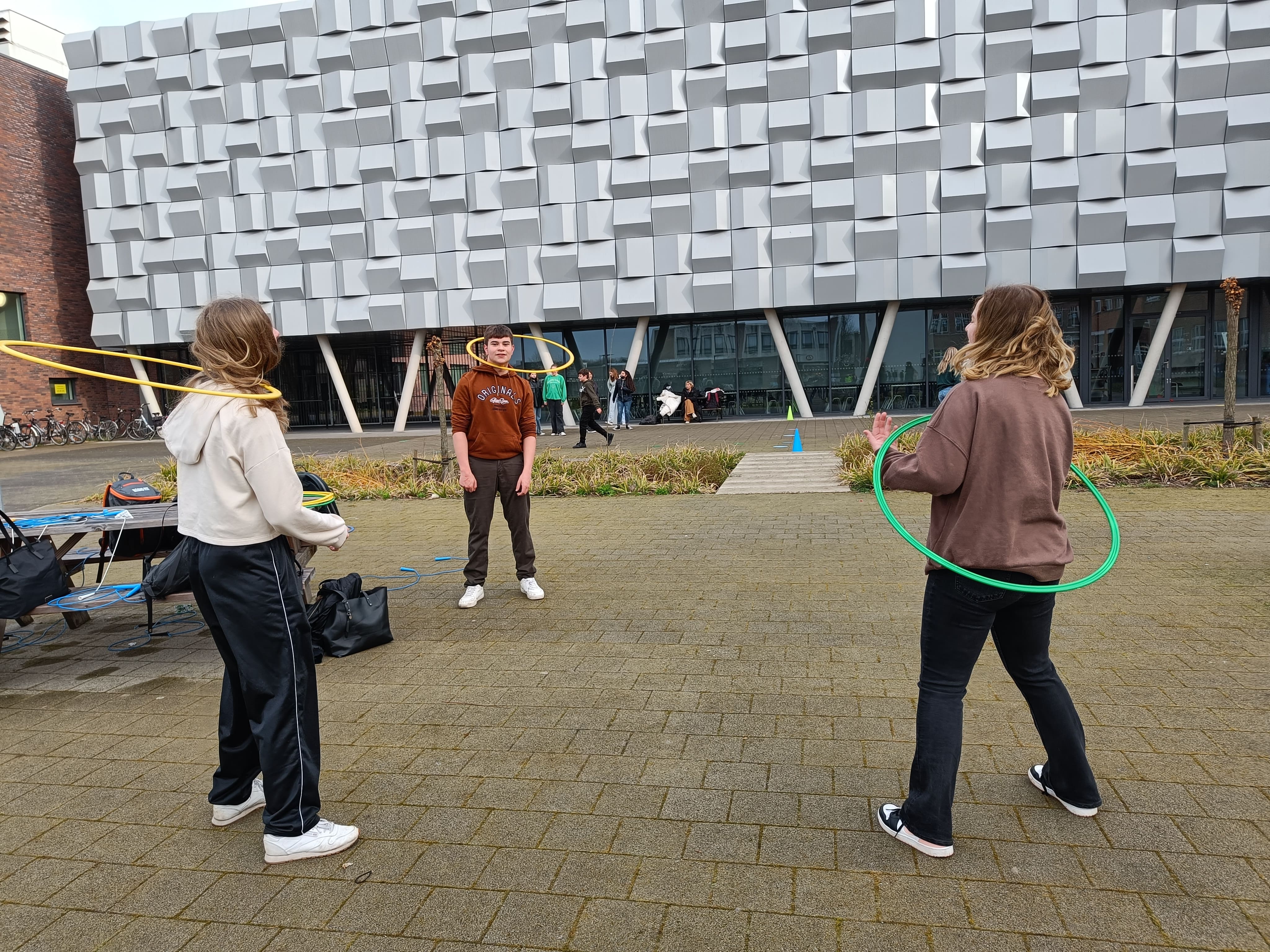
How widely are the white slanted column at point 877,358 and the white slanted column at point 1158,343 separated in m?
7.70

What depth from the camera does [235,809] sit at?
3.32 meters

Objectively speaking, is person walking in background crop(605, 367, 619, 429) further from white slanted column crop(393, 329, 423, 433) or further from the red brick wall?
the red brick wall

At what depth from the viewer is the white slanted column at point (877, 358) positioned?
90.6 feet

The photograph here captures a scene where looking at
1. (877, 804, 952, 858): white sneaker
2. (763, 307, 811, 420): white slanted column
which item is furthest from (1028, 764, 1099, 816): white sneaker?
(763, 307, 811, 420): white slanted column

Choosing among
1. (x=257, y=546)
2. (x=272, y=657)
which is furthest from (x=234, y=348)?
(x=272, y=657)

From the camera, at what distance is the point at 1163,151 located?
2403 cm

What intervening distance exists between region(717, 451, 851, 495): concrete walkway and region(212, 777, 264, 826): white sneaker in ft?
30.2

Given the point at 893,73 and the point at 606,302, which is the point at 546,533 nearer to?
the point at 606,302

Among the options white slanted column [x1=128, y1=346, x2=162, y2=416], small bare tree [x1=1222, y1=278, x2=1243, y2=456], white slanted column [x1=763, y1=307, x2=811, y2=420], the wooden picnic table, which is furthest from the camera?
white slanted column [x1=128, y1=346, x2=162, y2=416]

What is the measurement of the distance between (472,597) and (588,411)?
13787mm

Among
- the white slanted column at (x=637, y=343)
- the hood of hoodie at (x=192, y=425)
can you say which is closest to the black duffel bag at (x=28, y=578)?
the hood of hoodie at (x=192, y=425)

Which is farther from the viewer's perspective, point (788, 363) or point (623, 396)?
point (788, 363)

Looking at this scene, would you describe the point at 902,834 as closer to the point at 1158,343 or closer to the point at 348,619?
the point at 348,619

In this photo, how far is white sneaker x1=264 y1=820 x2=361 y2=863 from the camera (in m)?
3.02
